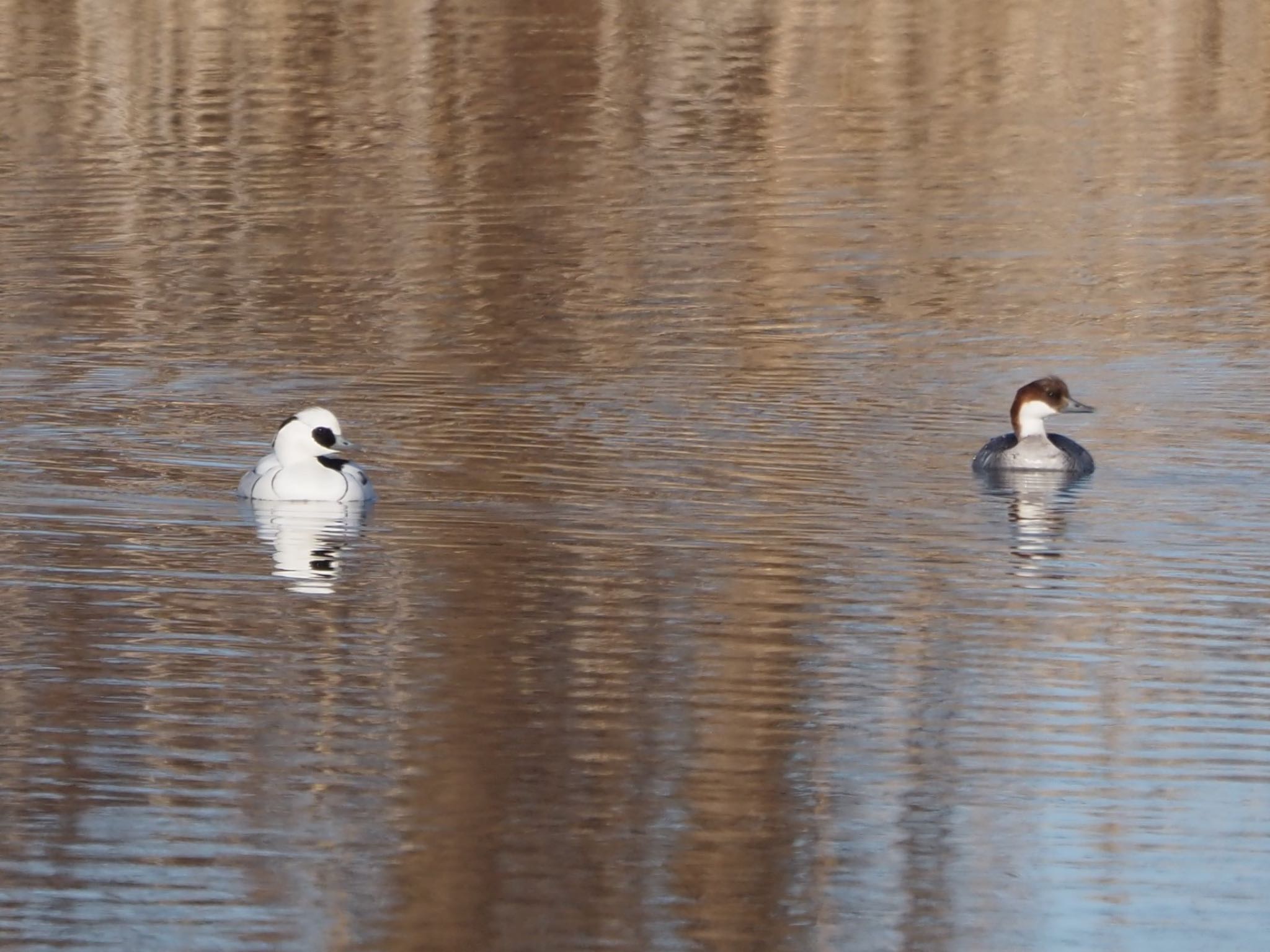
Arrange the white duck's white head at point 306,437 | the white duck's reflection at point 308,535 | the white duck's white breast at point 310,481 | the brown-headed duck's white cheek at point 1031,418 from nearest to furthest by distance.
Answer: the white duck's reflection at point 308,535 < the white duck's white breast at point 310,481 < the white duck's white head at point 306,437 < the brown-headed duck's white cheek at point 1031,418

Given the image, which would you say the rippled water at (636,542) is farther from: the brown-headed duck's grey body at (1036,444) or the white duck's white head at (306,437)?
the white duck's white head at (306,437)

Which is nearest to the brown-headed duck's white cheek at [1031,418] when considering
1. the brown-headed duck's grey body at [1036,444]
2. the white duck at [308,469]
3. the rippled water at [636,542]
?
the brown-headed duck's grey body at [1036,444]

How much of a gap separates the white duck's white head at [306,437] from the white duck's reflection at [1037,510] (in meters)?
3.57

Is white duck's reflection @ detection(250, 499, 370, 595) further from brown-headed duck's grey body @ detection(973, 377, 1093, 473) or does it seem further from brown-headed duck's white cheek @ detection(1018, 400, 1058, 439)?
brown-headed duck's white cheek @ detection(1018, 400, 1058, 439)

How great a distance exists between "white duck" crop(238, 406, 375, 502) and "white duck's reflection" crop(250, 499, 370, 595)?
50mm

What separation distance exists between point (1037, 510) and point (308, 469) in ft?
12.5

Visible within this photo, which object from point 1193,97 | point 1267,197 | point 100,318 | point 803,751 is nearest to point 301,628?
point 803,751

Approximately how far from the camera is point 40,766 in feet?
30.2

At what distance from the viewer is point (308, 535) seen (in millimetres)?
13414

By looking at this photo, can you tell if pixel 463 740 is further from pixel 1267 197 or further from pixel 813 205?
pixel 1267 197

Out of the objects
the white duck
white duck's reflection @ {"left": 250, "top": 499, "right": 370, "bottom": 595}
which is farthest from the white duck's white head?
white duck's reflection @ {"left": 250, "top": 499, "right": 370, "bottom": 595}

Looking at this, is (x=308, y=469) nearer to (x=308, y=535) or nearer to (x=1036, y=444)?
(x=308, y=535)

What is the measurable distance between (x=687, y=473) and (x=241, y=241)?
968cm

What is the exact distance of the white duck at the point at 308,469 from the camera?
13.8 m
